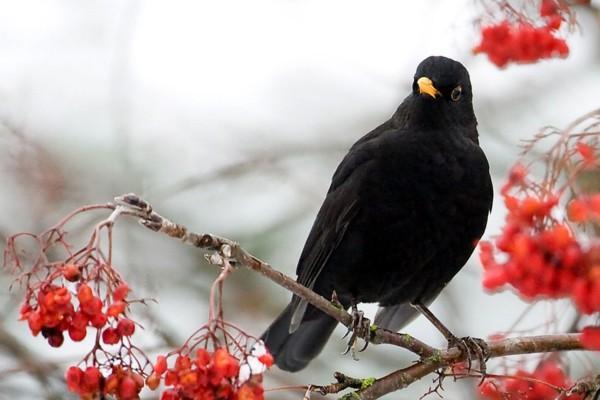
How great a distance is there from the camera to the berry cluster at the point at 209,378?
2340 millimetres

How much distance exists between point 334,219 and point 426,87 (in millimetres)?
679

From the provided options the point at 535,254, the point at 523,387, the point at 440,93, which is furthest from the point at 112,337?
the point at 440,93

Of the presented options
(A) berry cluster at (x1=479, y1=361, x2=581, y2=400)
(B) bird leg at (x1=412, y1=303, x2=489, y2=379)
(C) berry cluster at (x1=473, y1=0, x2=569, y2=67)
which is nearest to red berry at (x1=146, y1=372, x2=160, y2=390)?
(A) berry cluster at (x1=479, y1=361, x2=581, y2=400)

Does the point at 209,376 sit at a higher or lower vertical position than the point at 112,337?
lower

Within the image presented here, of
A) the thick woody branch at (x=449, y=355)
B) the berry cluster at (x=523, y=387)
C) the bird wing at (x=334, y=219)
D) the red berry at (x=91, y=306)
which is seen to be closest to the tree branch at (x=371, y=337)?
the thick woody branch at (x=449, y=355)

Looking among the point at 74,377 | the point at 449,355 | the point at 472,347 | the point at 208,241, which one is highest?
the point at 472,347

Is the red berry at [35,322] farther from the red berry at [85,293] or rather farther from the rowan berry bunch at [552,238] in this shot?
the rowan berry bunch at [552,238]

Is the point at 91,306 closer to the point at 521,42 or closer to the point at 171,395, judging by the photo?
the point at 171,395

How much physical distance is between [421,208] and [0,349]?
189cm

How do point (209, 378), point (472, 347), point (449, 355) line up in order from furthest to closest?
point (472, 347) → point (449, 355) → point (209, 378)

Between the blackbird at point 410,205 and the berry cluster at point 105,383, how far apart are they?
1940 millimetres

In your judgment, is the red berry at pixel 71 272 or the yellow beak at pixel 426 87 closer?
Result: the red berry at pixel 71 272

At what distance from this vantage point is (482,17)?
4090 millimetres

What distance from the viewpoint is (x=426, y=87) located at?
4.28m
